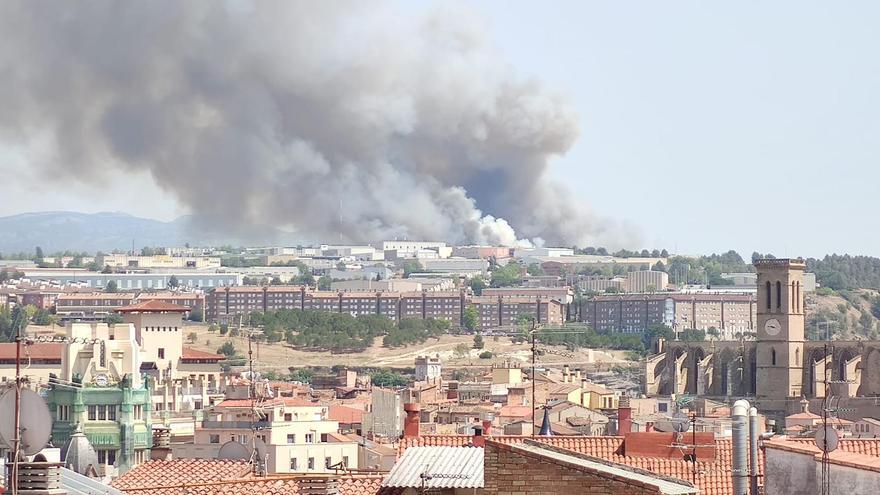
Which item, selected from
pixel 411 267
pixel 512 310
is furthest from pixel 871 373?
pixel 411 267

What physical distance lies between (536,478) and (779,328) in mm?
66026

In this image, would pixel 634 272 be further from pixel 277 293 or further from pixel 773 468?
pixel 773 468

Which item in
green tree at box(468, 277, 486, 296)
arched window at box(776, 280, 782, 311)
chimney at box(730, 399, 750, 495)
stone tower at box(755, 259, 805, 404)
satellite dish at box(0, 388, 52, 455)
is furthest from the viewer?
green tree at box(468, 277, 486, 296)

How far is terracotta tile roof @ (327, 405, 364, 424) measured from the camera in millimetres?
43553

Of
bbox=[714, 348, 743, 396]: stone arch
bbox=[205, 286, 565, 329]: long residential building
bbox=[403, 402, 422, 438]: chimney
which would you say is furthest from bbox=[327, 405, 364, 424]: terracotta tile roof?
bbox=[205, 286, 565, 329]: long residential building

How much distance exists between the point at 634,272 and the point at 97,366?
115m

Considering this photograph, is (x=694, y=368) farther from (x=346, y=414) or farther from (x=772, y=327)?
(x=346, y=414)

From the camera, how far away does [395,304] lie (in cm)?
12469

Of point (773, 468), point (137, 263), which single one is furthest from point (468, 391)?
point (137, 263)

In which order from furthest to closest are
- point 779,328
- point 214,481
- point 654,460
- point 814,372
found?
point 779,328, point 814,372, point 214,481, point 654,460

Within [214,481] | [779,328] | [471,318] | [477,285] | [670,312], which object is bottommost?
[214,481]

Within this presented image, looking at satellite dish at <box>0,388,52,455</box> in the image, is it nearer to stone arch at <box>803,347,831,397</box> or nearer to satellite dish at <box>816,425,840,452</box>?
satellite dish at <box>816,425,840,452</box>

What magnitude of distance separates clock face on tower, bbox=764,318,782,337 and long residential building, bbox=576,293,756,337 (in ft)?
136

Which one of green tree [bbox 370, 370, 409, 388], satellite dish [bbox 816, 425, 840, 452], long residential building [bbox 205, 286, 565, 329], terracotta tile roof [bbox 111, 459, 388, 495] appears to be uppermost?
long residential building [bbox 205, 286, 565, 329]
